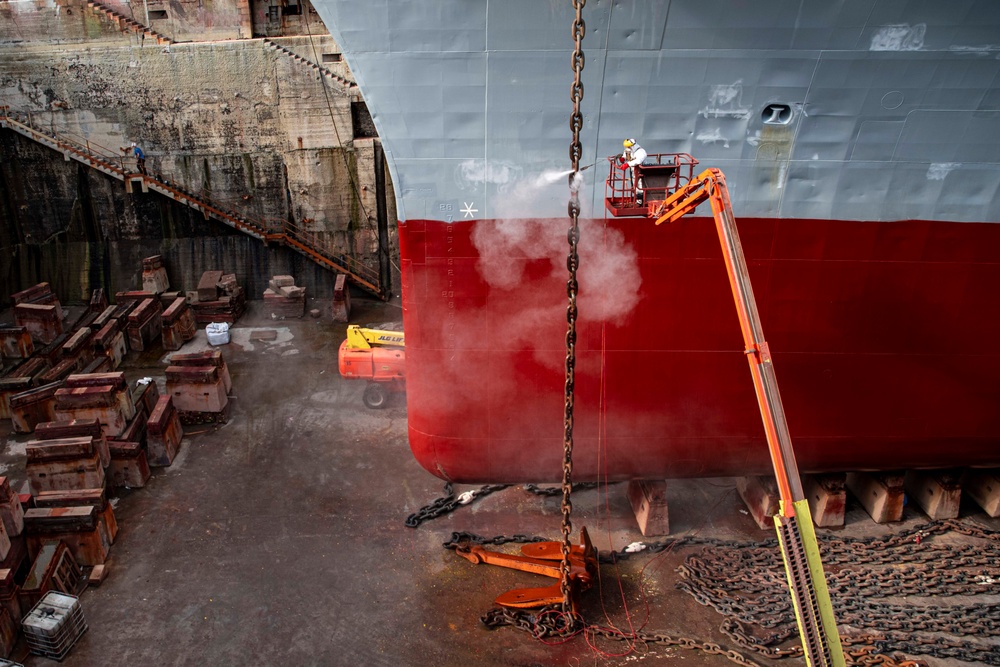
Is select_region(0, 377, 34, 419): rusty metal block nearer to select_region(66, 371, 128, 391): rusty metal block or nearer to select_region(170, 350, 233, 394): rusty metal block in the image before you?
select_region(66, 371, 128, 391): rusty metal block

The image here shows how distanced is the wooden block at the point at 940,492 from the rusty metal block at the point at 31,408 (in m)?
14.2

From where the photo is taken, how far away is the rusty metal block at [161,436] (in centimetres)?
1002

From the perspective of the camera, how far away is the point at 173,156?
61.2ft

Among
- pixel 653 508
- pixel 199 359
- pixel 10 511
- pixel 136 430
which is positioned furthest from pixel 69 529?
pixel 653 508

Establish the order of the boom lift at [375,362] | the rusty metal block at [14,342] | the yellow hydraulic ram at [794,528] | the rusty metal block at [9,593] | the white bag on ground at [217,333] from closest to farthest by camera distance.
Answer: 1. the yellow hydraulic ram at [794,528]
2. the rusty metal block at [9,593]
3. the boom lift at [375,362]
4. the rusty metal block at [14,342]
5. the white bag on ground at [217,333]

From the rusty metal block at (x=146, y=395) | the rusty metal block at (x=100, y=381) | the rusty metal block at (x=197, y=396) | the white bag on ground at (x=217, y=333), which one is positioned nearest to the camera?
the rusty metal block at (x=100, y=381)

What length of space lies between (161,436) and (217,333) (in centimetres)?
552

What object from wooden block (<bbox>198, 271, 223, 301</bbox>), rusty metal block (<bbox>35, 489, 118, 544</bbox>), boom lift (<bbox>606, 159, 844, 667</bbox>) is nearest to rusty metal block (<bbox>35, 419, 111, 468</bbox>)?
rusty metal block (<bbox>35, 489, 118, 544</bbox>)

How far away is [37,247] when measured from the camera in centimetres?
1914

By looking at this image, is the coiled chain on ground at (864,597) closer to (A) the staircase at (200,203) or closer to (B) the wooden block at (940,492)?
(B) the wooden block at (940,492)

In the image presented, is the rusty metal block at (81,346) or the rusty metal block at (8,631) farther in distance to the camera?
the rusty metal block at (81,346)

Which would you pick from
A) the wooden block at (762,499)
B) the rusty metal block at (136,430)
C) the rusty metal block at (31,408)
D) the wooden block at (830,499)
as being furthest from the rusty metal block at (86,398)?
the wooden block at (830,499)

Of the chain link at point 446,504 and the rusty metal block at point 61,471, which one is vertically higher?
the rusty metal block at point 61,471

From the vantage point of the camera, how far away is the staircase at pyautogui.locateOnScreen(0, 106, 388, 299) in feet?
59.1
